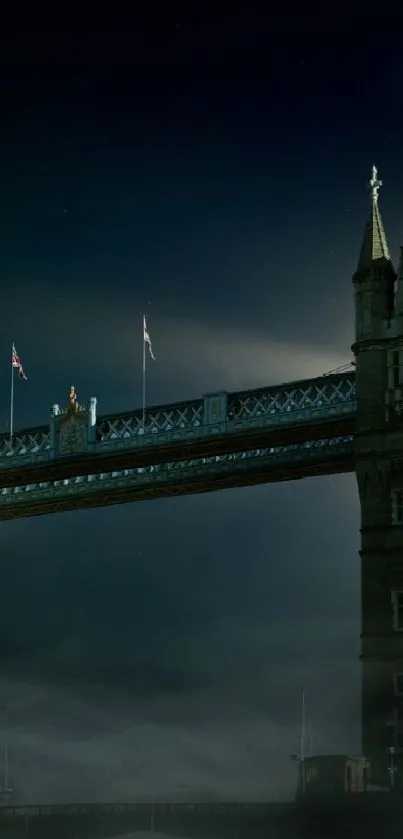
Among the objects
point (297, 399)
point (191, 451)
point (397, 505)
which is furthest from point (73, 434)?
point (397, 505)

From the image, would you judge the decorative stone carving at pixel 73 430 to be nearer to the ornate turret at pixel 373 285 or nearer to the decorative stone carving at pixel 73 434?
the decorative stone carving at pixel 73 434

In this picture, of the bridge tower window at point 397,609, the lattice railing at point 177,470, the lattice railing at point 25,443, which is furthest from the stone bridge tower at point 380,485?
the lattice railing at point 25,443

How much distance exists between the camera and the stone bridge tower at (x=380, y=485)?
1277 inches

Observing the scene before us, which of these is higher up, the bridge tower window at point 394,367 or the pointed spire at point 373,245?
the pointed spire at point 373,245

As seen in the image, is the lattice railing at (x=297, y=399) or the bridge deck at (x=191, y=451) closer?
the lattice railing at (x=297, y=399)

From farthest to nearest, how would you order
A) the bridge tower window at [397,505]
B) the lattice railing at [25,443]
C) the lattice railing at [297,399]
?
the lattice railing at [25,443] → the lattice railing at [297,399] → the bridge tower window at [397,505]

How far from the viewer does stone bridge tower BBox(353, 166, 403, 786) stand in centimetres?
3244

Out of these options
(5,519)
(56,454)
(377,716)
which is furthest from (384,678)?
(5,519)

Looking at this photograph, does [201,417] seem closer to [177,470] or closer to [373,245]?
[177,470]

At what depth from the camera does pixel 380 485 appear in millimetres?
34656

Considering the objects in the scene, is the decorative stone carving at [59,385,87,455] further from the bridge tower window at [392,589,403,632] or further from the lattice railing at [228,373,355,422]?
the bridge tower window at [392,589,403,632]

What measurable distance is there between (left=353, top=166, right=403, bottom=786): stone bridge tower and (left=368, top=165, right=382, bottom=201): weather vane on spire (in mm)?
21

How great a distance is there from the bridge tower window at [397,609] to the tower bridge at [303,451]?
0.02 m

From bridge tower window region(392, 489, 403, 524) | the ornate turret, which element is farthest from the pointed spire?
bridge tower window region(392, 489, 403, 524)
